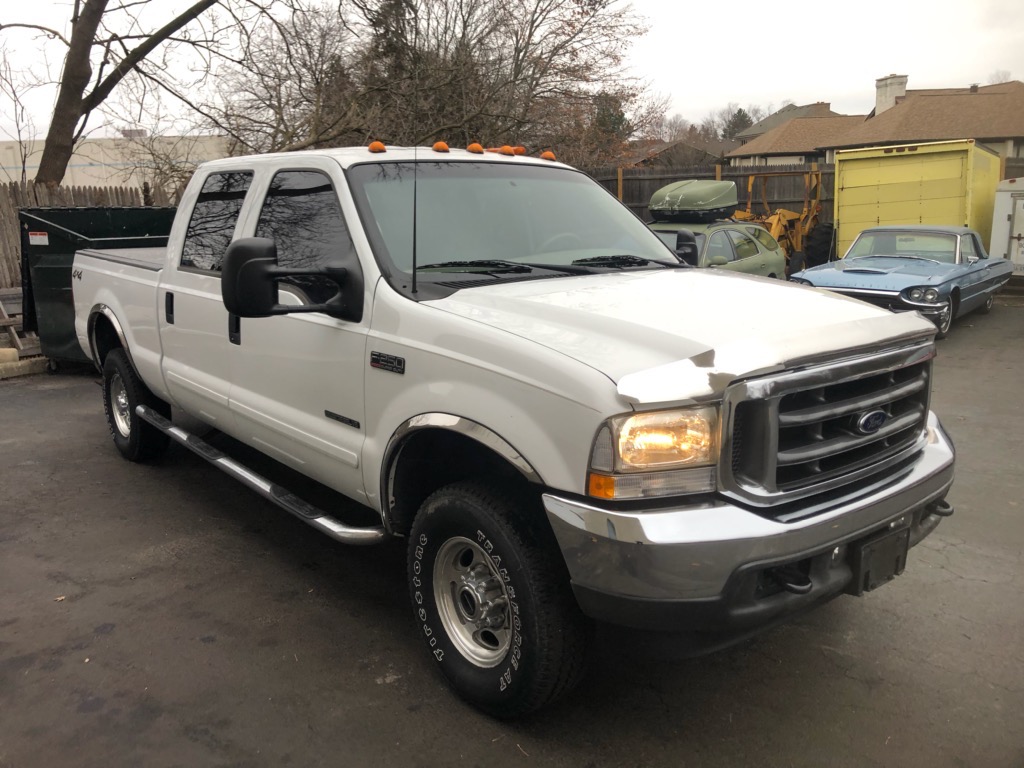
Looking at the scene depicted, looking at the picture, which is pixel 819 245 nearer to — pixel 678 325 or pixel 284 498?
pixel 284 498

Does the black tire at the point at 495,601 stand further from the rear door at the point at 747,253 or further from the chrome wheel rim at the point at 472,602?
the rear door at the point at 747,253

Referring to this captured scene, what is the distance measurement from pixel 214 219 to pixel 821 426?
11.2 feet

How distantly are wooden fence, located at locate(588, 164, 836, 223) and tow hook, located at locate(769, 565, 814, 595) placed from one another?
16.8 metres

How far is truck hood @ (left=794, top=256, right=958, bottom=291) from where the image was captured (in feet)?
35.3

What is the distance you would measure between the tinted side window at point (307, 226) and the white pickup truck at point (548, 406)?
15mm

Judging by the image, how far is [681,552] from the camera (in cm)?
234

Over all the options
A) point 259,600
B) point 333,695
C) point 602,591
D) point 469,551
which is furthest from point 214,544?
point 602,591

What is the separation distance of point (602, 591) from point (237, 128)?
46.2 ft

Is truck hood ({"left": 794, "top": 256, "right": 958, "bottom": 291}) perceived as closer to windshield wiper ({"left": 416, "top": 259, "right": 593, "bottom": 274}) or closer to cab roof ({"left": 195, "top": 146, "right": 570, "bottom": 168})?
cab roof ({"left": 195, "top": 146, "right": 570, "bottom": 168})

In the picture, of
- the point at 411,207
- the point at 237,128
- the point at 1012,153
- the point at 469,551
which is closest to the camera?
the point at 469,551

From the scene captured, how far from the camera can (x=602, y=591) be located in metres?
2.46

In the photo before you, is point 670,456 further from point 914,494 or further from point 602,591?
point 914,494

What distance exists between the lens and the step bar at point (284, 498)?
342 cm

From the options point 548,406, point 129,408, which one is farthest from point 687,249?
point 129,408
